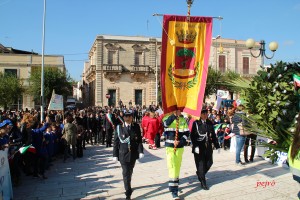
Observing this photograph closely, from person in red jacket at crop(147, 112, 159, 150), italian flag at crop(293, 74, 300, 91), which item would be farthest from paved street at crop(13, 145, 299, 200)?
italian flag at crop(293, 74, 300, 91)

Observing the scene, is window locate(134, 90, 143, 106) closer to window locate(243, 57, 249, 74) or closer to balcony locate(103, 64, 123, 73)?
balcony locate(103, 64, 123, 73)

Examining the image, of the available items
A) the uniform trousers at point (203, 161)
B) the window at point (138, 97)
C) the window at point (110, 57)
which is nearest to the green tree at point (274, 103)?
the uniform trousers at point (203, 161)

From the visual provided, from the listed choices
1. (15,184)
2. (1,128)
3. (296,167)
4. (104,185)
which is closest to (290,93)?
(296,167)

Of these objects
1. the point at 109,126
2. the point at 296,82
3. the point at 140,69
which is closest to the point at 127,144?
the point at 296,82

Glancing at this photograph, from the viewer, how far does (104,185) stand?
7.00 meters

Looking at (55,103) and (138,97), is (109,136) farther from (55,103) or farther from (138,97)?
(138,97)

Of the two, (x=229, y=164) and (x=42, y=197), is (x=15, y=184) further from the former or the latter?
(x=229, y=164)

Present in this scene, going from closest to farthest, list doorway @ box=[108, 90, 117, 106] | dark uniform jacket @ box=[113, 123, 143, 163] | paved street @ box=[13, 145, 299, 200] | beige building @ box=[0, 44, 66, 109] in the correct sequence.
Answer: dark uniform jacket @ box=[113, 123, 143, 163] < paved street @ box=[13, 145, 299, 200] < beige building @ box=[0, 44, 66, 109] < doorway @ box=[108, 90, 117, 106]

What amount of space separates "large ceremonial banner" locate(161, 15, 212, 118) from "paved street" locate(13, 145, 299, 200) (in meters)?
1.89

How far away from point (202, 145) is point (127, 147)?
1844mm

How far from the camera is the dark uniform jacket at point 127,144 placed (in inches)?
237

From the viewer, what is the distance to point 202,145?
264 inches

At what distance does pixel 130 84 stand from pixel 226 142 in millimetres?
30311

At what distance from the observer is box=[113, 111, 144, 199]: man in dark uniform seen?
234 inches
